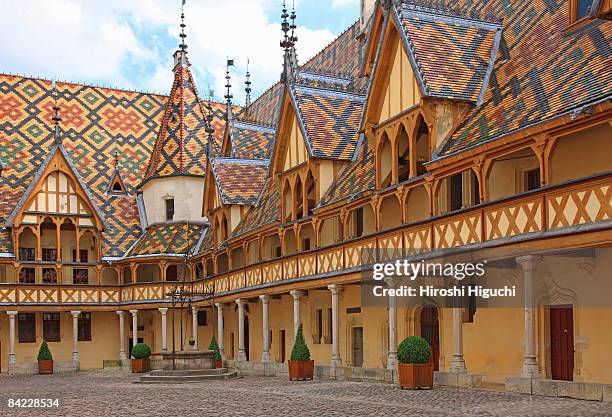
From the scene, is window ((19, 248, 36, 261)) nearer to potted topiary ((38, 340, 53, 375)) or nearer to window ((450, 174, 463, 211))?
potted topiary ((38, 340, 53, 375))

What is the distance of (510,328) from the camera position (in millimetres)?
20234

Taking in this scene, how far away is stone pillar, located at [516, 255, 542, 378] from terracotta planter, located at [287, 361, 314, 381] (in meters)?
9.07

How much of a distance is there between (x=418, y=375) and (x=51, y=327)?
26.9 m

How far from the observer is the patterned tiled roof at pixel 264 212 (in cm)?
3169

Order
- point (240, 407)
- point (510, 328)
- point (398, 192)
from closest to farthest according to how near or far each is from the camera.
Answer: point (240, 407) < point (510, 328) < point (398, 192)

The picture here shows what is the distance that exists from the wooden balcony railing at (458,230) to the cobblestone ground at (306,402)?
3.07 m

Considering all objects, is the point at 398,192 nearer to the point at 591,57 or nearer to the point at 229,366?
the point at 591,57

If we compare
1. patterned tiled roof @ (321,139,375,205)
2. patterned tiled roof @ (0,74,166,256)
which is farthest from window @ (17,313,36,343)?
patterned tiled roof @ (321,139,375,205)

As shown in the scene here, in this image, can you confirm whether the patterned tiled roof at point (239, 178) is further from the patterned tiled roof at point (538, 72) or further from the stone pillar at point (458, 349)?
the stone pillar at point (458, 349)

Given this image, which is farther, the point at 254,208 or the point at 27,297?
the point at 27,297

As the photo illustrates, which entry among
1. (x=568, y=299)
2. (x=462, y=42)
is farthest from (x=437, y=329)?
(x=462, y=42)

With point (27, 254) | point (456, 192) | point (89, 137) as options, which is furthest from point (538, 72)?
point (89, 137)

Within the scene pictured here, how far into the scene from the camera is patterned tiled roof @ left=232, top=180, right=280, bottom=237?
31.7 meters

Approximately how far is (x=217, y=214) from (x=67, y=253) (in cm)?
925
